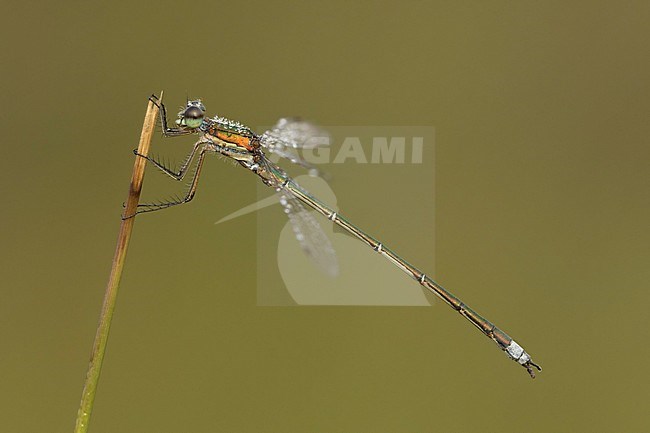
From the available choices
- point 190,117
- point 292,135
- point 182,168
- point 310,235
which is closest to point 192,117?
point 190,117

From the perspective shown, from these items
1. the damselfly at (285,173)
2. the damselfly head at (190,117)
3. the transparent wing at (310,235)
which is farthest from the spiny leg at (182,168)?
the transparent wing at (310,235)

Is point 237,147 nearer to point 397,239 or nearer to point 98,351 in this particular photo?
point 98,351

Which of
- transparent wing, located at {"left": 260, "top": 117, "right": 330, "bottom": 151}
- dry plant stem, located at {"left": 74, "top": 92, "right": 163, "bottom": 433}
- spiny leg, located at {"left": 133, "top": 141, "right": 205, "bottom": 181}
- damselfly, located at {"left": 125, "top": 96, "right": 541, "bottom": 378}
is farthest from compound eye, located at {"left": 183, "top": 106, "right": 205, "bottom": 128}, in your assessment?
dry plant stem, located at {"left": 74, "top": 92, "right": 163, "bottom": 433}

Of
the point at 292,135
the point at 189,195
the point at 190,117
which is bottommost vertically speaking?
the point at 189,195

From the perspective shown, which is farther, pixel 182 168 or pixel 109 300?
pixel 182 168

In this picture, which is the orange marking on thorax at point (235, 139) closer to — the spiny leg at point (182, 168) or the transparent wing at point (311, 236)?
the spiny leg at point (182, 168)

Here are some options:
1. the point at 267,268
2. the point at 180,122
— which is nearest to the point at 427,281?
the point at 267,268

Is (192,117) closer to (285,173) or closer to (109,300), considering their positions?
(285,173)
